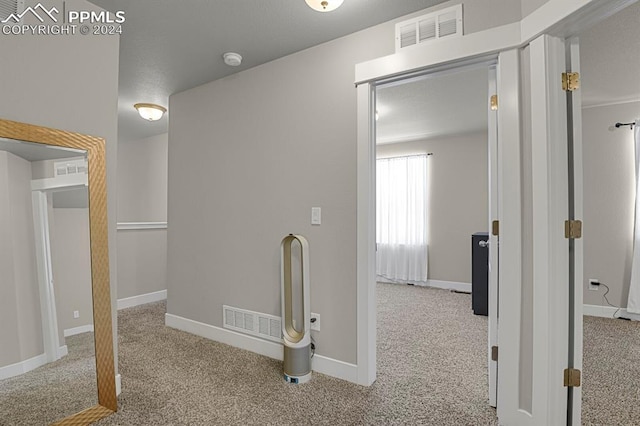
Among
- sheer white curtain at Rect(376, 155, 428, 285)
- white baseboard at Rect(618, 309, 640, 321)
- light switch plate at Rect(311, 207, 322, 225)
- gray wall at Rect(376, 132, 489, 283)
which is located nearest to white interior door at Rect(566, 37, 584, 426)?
A: light switch plate at Rect(311, 207, 322, 225)

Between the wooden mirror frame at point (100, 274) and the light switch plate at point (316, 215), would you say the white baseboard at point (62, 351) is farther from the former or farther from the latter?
the light switch plate at point (316, 215)

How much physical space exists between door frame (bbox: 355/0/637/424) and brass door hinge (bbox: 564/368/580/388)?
3.7 inches

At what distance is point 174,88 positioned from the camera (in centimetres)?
328

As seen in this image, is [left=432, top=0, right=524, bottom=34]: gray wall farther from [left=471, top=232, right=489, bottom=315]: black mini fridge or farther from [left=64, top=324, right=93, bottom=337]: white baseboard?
[left=64, top=324, right=93, bottom=337]: white baseboard

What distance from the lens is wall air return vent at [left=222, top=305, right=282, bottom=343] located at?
2686 millimetres

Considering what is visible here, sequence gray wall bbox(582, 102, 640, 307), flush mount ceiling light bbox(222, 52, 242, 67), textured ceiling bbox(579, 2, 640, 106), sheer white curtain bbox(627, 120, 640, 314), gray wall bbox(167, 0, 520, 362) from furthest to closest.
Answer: gray wall bbox(582, 102, 640, 307) → sheer white curtain bbox(627, 120, 640, 314) → flush mount ceiling light bbox(222, 52, 242, 67) → gray wall bbox(167, 0, 520, 362) → textured ceiling bbox(579, 2, 640, 106)

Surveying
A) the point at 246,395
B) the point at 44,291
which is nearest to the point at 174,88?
the point at 44,291

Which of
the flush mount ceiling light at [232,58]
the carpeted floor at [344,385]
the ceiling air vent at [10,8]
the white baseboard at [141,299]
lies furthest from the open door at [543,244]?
the white baseboard at [141,299]

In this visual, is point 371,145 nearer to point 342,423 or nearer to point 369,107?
point 369,107

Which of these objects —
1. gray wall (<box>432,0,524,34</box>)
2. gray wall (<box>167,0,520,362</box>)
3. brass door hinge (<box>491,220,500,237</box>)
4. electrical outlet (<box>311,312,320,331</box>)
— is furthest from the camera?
electrical outlet (<box>311,312,320,331</box>)

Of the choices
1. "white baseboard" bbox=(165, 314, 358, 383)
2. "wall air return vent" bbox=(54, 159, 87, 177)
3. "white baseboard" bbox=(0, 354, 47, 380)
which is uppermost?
"wall air return vent" bbox=(54, 159, 87, 177)

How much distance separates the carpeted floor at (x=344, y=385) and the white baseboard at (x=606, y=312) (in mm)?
315

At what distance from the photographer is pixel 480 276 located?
13.0 feet

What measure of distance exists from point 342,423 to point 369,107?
198cm
